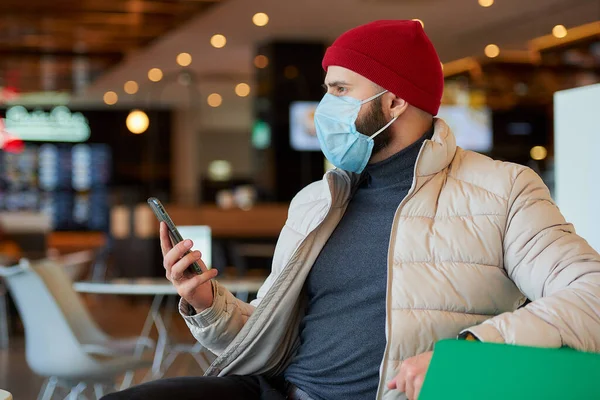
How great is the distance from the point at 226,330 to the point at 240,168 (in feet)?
69.8

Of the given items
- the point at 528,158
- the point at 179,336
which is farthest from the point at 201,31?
the point at 528,158

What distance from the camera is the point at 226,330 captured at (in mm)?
2037

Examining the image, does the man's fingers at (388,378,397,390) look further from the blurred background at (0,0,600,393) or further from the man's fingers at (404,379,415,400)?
the blurred background at (0,0,600,393)

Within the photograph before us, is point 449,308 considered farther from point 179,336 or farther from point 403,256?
point 179,336

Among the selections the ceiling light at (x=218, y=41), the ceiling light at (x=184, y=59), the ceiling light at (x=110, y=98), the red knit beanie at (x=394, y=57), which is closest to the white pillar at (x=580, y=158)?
the red knit beanie at (x=394, y=57)

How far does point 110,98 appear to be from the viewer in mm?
19547

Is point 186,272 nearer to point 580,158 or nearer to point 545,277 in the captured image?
point 545,277

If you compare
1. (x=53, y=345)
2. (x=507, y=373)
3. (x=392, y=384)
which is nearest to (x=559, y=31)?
(x=53, y=345)

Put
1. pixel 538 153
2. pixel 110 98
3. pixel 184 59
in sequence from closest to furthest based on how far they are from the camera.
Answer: pixel 184 59 < pixel 538 153 < pixel 110 98

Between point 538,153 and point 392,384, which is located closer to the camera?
point 392,384

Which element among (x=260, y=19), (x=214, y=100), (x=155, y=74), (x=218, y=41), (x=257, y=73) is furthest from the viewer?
(x=214, y=100)

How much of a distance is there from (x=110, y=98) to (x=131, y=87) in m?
2.24

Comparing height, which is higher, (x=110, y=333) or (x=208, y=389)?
(x=208, y=389)

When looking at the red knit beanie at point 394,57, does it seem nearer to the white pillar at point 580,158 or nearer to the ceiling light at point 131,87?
the white pillar at point 580,158
